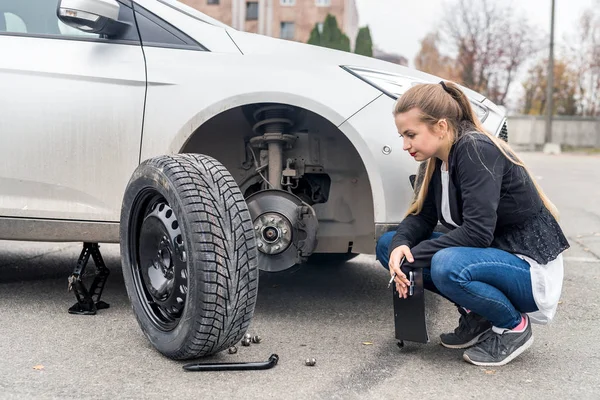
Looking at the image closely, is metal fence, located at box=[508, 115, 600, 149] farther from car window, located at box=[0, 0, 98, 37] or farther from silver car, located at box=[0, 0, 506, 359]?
car window, located at box=[0, 0, 98, 37]

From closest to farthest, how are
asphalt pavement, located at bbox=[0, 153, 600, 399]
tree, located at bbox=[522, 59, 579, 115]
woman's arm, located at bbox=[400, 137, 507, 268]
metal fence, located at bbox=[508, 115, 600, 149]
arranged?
asphalt pavement, located at bbox=[0, 153, 600, 399], woman's arm, located at bbox=[400, 137, 507, 268], metal fence, located at bbox=[508, 115, 600, 149], tree, located at bbox=[522, 59, 579, 115]

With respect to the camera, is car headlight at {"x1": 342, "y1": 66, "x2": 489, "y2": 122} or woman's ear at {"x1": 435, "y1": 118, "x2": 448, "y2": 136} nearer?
woman's ear at {"x1": 435, "y1": 118, "x2": 448, "y2": 136}

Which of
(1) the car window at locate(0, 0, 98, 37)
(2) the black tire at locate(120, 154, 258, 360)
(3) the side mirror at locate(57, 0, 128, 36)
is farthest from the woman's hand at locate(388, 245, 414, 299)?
(1) the car window at locate(0, 0, 98, 37)

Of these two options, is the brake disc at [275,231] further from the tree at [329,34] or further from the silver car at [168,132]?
the tree at [329,34]

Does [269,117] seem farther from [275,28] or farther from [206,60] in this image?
[275,28]

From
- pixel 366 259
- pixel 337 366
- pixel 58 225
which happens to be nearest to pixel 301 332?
pixel 337 366

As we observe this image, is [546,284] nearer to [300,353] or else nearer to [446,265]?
[446,265]

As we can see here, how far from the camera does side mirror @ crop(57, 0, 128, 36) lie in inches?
120

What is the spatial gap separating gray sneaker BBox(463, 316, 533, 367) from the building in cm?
3924

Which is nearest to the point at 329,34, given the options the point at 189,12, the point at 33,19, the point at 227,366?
the point at 189,12

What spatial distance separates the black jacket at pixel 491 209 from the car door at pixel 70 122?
4.37 feet

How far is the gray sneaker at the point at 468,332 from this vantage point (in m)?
2.94

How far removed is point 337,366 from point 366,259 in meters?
2.35

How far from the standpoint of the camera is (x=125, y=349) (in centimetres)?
290
